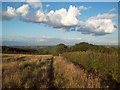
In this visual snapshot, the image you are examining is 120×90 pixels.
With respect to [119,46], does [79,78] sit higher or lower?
lower

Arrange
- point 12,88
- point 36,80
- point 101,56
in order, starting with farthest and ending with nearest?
point 101,56, point 36,80, point 12,88

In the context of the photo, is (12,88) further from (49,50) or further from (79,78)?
(49,50)

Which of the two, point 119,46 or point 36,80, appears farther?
point 119,46

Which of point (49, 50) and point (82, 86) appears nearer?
point (82, 86)

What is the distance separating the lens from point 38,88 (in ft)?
22.4

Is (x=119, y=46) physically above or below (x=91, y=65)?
above

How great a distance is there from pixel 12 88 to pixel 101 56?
20.7ft

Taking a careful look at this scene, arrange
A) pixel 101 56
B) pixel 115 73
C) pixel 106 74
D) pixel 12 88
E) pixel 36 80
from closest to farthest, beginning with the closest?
1. pixel 12 88
2. pixel 36 80
3. pixel 115 73
4. pixel 106 74
5. pixel 101 56

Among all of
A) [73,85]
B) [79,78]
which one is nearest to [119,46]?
[79,78]

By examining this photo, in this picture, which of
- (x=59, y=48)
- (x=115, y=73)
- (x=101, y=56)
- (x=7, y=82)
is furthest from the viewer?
(x=59, y=48)

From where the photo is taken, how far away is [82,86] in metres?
6.96

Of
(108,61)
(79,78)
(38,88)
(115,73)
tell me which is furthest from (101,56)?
(38,88)

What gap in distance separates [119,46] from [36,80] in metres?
5.37

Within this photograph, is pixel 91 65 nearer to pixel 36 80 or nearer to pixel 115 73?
pixel 115 73
